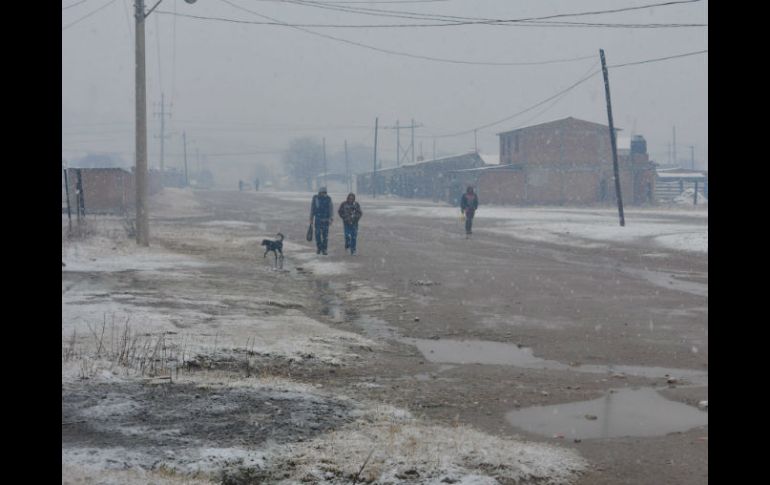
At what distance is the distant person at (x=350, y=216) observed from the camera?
60.6ft

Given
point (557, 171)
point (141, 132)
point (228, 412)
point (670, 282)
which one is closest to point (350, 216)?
point (141, 132)

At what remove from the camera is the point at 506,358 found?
825 centimetres

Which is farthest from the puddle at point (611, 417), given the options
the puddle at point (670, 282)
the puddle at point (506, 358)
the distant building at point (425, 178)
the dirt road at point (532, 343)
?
the distant building at point (425, 178)

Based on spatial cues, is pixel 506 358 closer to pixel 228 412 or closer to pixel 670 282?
pixel 228 412

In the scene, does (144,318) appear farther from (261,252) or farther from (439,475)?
(261,252)

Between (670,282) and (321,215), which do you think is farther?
(321,215)

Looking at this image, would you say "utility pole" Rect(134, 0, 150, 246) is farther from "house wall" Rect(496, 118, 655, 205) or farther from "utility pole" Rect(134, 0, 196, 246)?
"house wall" Rect(496, 118, 655, 205)

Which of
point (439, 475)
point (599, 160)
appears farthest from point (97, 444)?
point (599, 160)

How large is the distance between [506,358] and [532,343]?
0.88 m

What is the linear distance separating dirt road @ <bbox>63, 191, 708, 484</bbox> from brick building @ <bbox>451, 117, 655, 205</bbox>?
3989 cm

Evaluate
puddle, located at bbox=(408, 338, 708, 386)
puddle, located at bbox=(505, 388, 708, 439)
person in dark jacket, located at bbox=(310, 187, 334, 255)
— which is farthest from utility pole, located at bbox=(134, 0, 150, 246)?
puddle, located at bbox=(505, 388, 708, 439)
